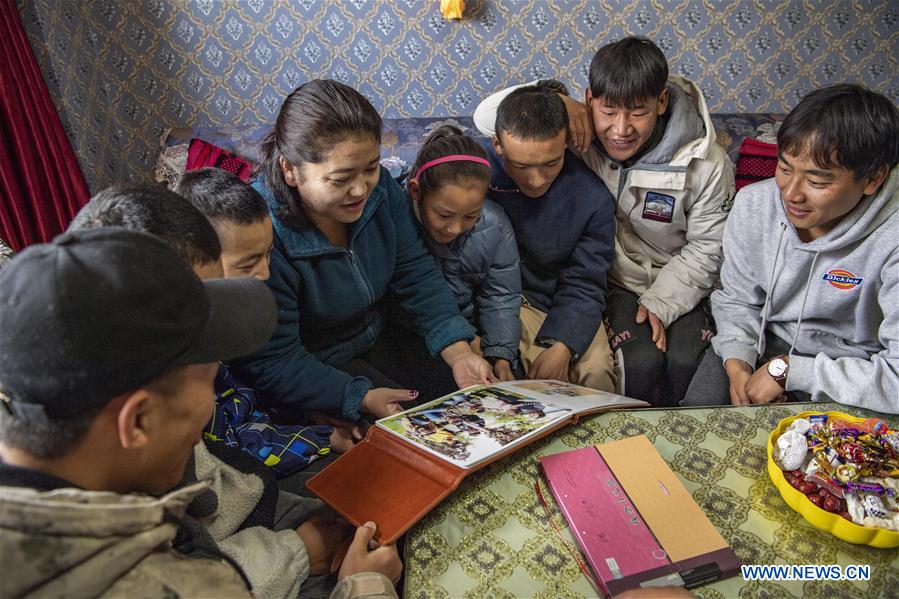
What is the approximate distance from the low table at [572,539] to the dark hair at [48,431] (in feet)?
1.68

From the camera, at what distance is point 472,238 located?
1.86 m

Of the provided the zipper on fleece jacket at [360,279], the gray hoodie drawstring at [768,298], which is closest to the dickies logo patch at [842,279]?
the gray hoodie drawstring at [768,298]

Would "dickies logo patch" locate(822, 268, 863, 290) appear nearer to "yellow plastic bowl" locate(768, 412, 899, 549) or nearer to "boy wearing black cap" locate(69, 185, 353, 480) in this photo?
"yellow plastic bowl" locate(768, 412, 899, 549)

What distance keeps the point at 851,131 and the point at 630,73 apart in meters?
0.64

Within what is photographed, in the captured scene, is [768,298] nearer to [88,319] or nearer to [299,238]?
[299,238]

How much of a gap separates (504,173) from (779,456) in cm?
→ 120

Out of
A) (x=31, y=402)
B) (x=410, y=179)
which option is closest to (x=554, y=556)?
(x=31, y=402)

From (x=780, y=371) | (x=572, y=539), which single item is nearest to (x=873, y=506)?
(x=572, y=539)

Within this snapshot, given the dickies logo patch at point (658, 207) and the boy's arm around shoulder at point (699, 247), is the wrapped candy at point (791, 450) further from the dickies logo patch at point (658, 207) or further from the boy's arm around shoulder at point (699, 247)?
the dickies logo patch at point (658, 207)

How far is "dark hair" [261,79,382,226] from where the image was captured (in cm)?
137

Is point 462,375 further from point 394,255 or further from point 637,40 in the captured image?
point 637,40

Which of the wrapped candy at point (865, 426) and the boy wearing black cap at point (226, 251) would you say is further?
the wrapped candy at point (865, 426)

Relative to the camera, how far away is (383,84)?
2.85m

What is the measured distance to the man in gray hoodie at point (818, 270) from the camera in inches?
53.9
